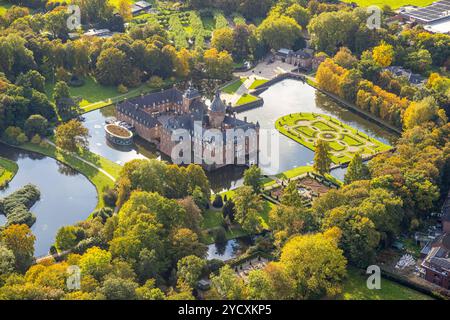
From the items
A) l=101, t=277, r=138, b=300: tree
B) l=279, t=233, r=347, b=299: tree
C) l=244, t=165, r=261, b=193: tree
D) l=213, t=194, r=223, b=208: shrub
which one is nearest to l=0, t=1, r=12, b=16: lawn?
l=244, t=165, r=261, b=193: tree

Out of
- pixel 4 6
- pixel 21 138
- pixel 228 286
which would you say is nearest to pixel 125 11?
pixel 4 6

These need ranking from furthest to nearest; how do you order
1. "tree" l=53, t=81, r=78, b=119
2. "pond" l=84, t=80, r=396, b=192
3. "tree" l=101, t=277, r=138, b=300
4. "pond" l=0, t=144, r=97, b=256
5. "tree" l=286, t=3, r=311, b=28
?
"tree" l=286, t=3, r=311, b=28 < "tree" l=53, t=81, r=78, b=119 < "pond" l=84, t=80, r=396, b=192 < "pond" l=0, t=144, r=97, b=256 < "tree" l=101, t=277, r=138, b=300

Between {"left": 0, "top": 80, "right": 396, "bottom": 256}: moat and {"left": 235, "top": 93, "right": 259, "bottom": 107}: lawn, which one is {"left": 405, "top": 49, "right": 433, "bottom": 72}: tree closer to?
{"left": 0, "top": 80, "right": 396, "bottom": 256}: moat

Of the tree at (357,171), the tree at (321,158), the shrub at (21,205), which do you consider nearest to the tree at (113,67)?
the shrub at (21,205)

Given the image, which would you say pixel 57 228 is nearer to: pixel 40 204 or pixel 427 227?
pixel 40 204

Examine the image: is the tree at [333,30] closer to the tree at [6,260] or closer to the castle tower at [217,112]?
the castle tower at [217,112]
